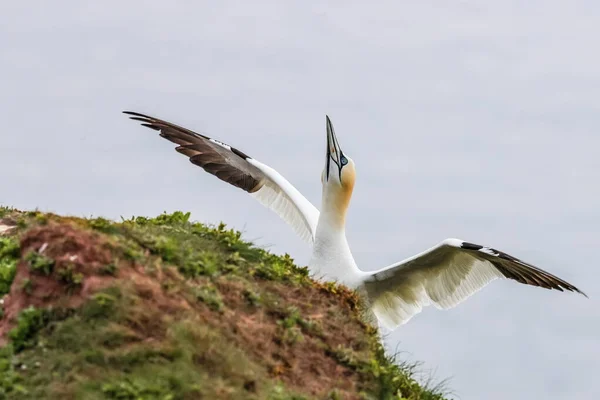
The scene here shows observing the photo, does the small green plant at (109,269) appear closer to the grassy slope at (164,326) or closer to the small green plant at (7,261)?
the grassy slope at (164,326)

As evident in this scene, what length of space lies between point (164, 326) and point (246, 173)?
8.29 m

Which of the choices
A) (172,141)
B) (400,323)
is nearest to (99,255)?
(400,323)

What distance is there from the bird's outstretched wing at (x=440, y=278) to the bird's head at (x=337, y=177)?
141cm

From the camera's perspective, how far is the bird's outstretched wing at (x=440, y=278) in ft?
43.4

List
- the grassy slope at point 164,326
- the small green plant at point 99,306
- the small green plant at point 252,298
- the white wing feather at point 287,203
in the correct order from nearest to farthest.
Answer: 1. the grassy slope at point 164,326
2. the small green plant at point 99,306
3. the small green plant at point 252,298
4. the white wing feather at point 287,203

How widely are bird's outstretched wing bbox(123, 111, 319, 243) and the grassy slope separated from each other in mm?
5739

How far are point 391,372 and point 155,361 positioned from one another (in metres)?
2.90

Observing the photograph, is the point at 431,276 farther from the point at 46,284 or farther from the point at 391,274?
the point at 46,284

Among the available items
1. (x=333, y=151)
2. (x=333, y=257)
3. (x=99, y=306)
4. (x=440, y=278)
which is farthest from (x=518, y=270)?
(x=99, y=306)

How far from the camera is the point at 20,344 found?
27.8 feet

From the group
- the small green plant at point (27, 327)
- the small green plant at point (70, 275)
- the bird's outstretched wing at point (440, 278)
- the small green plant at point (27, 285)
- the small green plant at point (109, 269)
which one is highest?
the bird's outstretched wing at point (440, 278)

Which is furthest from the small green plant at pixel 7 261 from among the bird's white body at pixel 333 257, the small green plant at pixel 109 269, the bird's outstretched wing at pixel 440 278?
the bird's outstretched wing at pixel 440 278

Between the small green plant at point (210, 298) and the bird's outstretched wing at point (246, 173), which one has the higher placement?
the bird's outstretched wing at point (246, 173)

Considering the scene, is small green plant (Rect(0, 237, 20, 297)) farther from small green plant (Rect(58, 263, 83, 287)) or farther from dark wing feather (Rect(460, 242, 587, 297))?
dark wing feather (Rect(460, 242, 587, 297))
